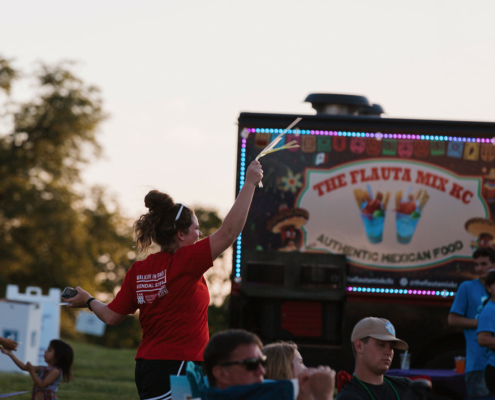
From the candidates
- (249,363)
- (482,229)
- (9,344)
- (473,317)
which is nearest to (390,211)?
(482,229)

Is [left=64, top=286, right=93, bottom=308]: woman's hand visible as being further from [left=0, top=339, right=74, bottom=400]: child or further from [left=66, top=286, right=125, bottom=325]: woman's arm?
[left=0, top=339, right=74, bottom=400]: child

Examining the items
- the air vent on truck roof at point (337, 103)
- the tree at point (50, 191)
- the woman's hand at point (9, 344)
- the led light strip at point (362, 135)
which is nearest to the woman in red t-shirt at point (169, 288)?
the woman's hand at point (9, 344)

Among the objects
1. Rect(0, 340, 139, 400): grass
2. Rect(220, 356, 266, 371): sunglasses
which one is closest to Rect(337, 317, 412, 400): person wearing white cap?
Rect(220, 356, 266, 371): sunglasses

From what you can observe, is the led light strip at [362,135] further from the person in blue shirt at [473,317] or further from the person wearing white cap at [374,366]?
the person wearing white cap at [374,366]

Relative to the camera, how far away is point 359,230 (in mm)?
7199

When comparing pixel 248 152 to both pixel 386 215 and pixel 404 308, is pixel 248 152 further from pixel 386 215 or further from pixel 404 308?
pixel 404 308

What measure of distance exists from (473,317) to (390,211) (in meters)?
1.42

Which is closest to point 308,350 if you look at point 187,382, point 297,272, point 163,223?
point 297,272

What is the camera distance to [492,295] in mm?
5527

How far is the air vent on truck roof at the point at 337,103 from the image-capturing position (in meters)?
7.76

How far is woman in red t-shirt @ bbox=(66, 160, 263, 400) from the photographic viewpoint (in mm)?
3578

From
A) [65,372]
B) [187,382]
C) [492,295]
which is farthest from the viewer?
[65,372]

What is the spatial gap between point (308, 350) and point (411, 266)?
125cm

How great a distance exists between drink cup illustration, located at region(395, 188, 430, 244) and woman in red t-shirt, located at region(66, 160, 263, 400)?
12.2 feet
